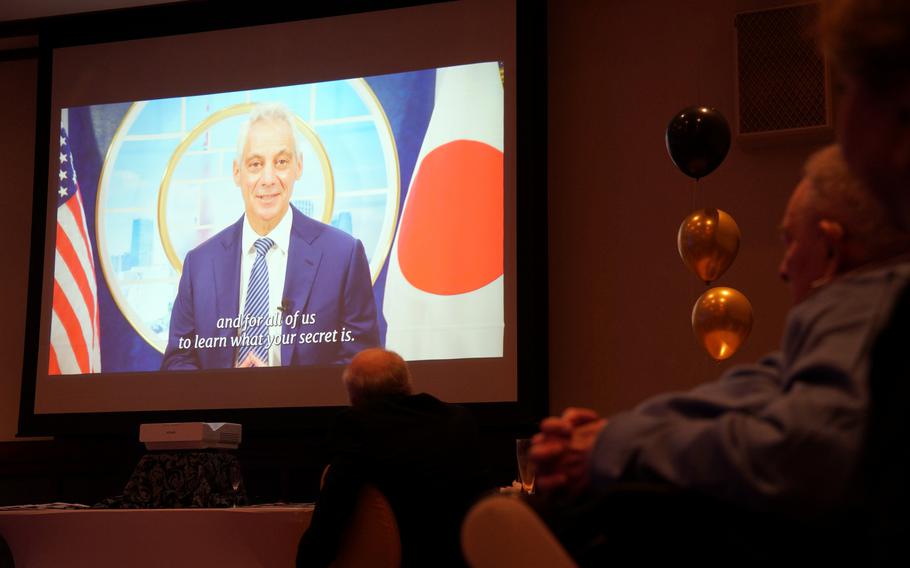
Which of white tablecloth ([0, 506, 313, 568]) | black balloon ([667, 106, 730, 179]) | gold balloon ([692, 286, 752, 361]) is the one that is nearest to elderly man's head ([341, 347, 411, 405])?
white tablecloth ([0, 506, 313, 568])

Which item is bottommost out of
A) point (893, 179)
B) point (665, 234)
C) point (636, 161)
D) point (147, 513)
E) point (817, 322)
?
point (147, 513)

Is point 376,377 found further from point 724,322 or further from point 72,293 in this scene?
point 72,293

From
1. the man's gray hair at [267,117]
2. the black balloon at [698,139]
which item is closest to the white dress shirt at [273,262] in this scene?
the man's gray hair at [267,117]

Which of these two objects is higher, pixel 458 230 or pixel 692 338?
pixel 458 230

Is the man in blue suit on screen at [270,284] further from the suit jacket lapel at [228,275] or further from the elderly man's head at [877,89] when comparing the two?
the elderly man's head at [877,89]

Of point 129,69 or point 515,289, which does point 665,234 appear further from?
point 129,69

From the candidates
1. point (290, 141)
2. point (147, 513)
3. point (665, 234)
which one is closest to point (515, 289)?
point (665, 234)

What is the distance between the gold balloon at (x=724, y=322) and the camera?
124 inches

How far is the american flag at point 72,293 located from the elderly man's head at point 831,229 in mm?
4400

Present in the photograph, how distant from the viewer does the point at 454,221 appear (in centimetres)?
465

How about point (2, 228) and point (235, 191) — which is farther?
point (2, 228)

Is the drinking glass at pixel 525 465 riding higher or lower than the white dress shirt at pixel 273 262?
Answer: lower

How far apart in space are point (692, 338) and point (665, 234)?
0.49 m

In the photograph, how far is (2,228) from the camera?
5.66 metres
